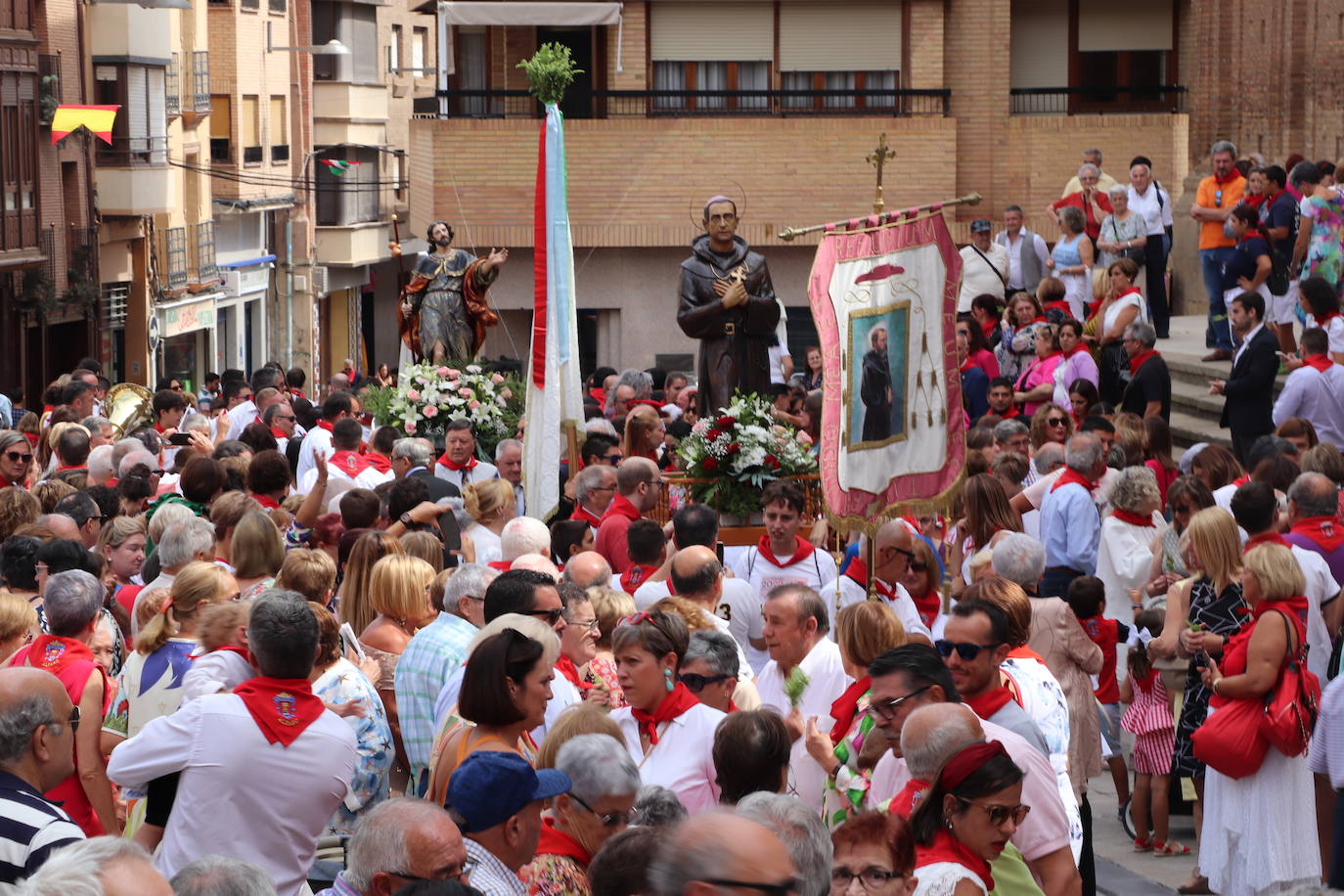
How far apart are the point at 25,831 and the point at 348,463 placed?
24.0 ft

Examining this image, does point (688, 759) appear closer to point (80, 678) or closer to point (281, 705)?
point (281, 705)

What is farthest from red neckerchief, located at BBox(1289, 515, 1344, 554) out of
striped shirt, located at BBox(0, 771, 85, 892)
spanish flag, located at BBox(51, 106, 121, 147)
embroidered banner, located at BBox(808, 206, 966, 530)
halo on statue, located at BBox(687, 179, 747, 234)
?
spanish flag, located at BBox(51, 106, 121, 147)

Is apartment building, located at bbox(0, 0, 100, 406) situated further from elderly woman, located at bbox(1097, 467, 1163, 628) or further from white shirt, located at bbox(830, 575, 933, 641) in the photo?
white shirt, located at bbox(830, 575, 933, 641)

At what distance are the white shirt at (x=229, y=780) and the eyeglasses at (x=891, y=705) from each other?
5.45ft

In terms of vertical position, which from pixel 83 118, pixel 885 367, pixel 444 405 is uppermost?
pixel 83 118

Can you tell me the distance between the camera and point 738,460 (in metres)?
12.1

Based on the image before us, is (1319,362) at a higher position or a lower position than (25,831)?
higher

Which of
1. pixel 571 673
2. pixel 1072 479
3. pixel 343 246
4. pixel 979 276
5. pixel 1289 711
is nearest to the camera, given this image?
pixel 571 673

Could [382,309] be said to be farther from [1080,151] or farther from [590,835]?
[590,835]

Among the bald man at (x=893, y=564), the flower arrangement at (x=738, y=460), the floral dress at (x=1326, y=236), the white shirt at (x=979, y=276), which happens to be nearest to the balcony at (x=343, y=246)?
the white shirt at (x=979, y=276)

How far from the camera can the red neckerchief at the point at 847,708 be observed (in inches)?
263

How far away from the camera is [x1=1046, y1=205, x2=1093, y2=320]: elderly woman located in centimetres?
1927

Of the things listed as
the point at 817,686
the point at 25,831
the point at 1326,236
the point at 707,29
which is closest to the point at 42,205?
the point at 707,29

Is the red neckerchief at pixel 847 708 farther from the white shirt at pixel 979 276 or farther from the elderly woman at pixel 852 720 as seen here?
the white shirt at pixel 979 276
